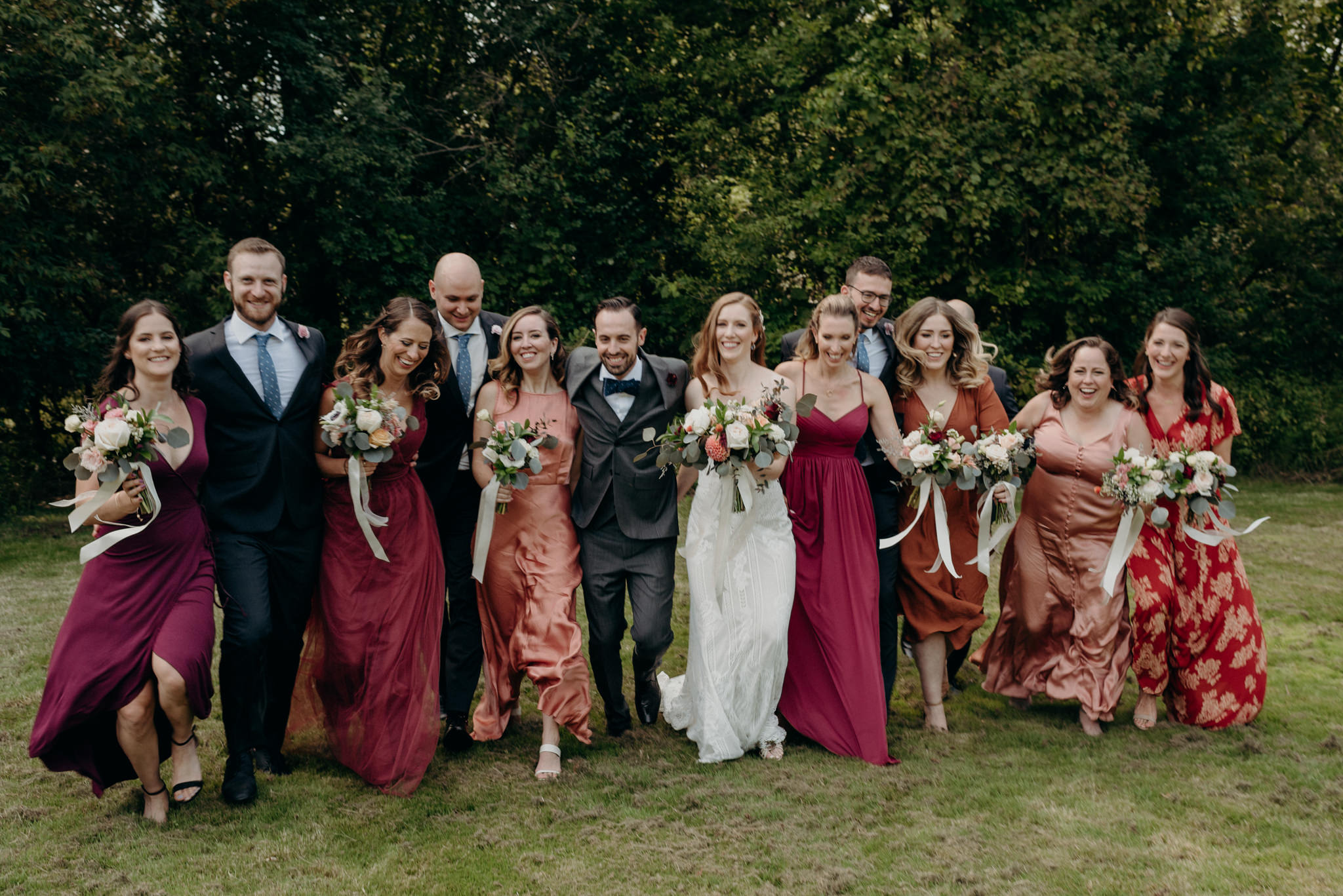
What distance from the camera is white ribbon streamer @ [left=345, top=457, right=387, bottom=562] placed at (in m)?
5.05

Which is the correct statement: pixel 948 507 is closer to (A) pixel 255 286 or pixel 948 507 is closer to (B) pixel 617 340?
(B) pixel 617 340

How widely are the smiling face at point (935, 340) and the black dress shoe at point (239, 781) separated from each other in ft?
14.1

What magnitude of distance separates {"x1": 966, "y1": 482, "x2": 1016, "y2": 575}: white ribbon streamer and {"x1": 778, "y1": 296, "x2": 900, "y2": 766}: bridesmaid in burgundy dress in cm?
62

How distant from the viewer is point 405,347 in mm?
5258

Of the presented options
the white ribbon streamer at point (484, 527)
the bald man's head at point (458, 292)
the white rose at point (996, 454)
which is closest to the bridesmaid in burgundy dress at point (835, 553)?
the white rose at point (996, 454)

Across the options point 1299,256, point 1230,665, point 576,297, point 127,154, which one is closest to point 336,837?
point 1230,665

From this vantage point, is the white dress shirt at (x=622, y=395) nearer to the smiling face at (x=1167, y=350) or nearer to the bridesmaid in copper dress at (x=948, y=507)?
the bridesmaid in copper dress at (x=948, y=507)

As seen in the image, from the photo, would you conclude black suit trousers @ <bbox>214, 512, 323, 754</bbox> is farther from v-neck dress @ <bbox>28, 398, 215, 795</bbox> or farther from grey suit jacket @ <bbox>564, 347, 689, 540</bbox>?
grey suit jacket @ <bbox>564, 347, 689, 540</bbox>

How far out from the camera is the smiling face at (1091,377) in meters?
6.10

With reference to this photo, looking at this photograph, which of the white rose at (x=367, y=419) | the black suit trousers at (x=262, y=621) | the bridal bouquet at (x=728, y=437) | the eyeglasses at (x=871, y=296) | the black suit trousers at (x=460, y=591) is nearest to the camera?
the white rose at (x=367, y=419)

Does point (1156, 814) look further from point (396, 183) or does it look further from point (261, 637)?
point (396, 183)

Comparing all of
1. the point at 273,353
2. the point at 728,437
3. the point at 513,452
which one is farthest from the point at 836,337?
the point at 273,353

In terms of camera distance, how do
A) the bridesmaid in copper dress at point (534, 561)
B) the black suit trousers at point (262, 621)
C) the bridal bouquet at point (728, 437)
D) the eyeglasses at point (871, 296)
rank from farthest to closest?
the eyeglasses at point (871, 296) < the bridesmaid in copper dress at point (534, 561) < the bridal bouquet at point (728, 437) < the black suit trousers at point (262, 621)

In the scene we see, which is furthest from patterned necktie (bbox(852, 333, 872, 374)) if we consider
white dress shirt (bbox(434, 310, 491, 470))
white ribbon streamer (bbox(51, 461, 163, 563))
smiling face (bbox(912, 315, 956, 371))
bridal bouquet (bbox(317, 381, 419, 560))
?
white ribbon streamer (bbox(51, 461, 163, 563))
